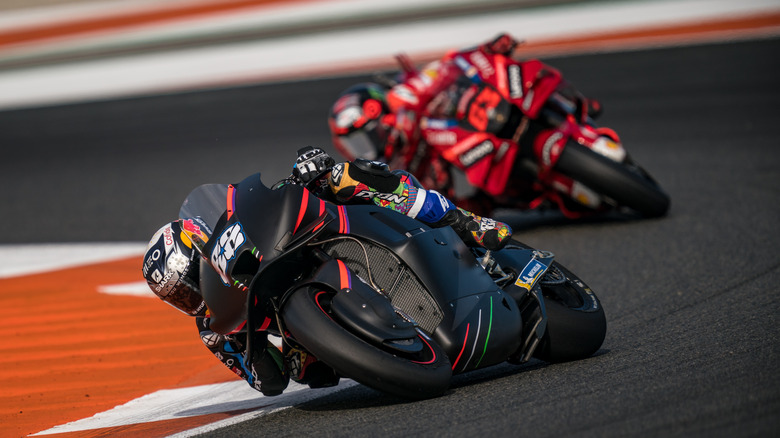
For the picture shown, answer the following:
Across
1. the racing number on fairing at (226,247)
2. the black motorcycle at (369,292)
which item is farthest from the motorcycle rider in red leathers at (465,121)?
the racing number on fairing at (226,247)

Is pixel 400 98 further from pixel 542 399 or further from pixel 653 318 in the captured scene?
pixel 542 399

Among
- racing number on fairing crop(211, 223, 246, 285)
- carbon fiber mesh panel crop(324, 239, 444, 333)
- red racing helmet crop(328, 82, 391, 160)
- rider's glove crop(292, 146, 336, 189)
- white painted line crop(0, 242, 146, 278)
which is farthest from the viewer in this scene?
white painted line crop(0, 242, 146, 278)

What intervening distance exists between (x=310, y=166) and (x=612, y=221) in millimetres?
4516

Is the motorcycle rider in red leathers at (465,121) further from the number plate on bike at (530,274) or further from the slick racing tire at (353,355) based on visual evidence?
the slick racing tire at (353,355)

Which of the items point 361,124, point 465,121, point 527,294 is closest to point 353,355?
point 527,294

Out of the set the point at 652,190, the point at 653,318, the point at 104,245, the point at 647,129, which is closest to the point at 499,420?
the point at 653,318

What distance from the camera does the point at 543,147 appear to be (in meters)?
7.68

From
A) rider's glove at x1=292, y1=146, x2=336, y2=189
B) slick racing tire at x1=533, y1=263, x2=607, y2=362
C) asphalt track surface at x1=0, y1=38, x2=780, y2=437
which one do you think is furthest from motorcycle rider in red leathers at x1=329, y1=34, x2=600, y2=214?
rider's glove at x1=292, y1=146, x2=336, y2=189

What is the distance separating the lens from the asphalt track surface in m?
3.60

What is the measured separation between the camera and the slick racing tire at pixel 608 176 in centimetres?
743

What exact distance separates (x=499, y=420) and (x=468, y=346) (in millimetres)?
501

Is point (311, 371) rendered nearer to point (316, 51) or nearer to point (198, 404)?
point (198, 404)

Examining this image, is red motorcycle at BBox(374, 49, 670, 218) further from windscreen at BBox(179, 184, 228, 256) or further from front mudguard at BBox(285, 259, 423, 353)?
front mudguard at BBox(285, 259, 423, 353)

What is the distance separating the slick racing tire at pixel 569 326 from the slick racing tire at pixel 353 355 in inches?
31.2
